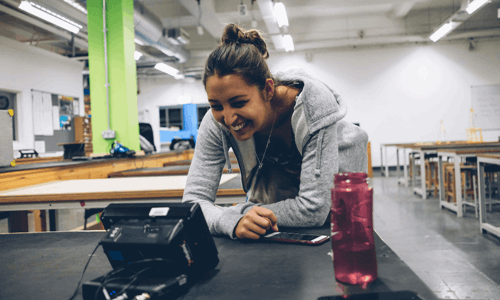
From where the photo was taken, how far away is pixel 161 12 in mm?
7336

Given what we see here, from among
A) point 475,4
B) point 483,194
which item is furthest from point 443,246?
point 475,4

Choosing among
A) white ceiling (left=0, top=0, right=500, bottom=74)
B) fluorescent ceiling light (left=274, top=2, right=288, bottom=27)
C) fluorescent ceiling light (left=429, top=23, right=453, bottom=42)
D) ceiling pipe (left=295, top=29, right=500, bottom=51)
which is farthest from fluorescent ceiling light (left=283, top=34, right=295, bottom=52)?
fluorescent ceiling light (left=429, top=23, right=453, bottom=42)

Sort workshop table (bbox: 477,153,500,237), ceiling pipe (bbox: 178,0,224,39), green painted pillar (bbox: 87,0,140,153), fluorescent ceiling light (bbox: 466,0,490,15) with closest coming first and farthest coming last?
workshop table (bbox: 477,153,500,237) < green painted pillar (bbox: 87,0,140,153) < fluorescent ceiling light (bbox: 466,0,490,15) < ceiling pipe (bbox: 178,0,224,39)

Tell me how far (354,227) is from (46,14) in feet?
17.2

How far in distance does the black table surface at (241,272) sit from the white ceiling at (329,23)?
6.43 metres

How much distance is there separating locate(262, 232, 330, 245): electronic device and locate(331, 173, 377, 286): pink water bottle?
242 mm

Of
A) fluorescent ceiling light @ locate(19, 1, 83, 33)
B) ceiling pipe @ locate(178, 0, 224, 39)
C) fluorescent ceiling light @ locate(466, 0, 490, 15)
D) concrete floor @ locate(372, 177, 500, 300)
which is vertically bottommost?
concrete floor @ locate(372, 177, 500, 300)

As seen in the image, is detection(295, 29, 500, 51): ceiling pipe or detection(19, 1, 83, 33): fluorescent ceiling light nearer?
detection(19, 1, 83, 33): fluorescent ceiling light

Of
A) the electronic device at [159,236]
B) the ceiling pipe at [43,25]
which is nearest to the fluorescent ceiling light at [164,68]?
the ceiling pipe at [43,25]

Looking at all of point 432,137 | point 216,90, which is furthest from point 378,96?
point 216,90

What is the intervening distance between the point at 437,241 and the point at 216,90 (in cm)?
269

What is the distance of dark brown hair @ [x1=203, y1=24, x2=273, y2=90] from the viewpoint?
93cm

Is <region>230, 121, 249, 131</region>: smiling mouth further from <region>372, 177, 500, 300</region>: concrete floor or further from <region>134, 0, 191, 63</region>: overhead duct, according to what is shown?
<region>134, 0, 191, 63</region>: overhead duct

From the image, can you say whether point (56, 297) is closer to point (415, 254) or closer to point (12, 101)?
point (415, 254)
